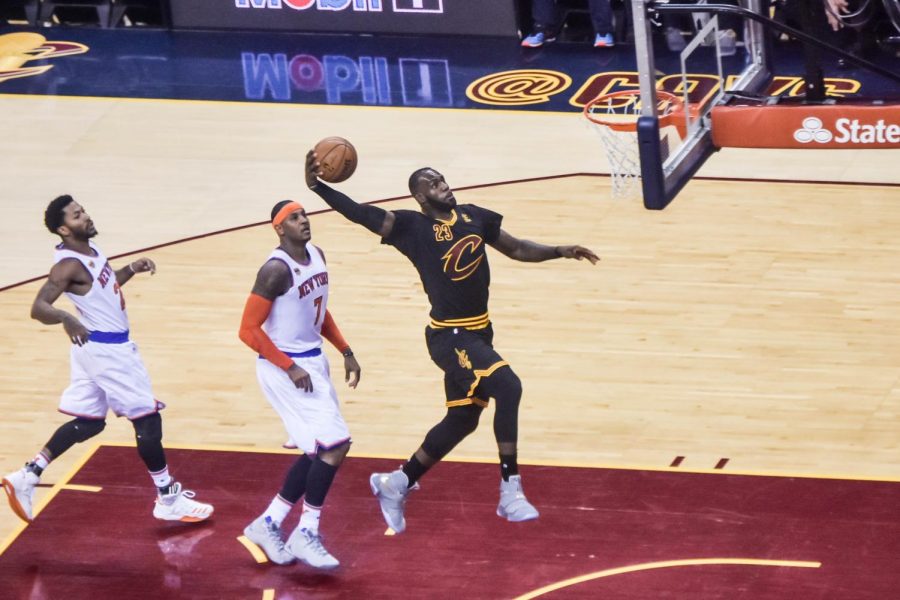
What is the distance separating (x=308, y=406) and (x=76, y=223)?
60.9 inches

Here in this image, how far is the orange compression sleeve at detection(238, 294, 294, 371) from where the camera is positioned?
27.7 ft

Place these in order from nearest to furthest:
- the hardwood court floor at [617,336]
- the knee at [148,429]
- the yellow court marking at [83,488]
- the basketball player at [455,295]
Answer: the basketball player at [455,295] < the knee at [148,429] < the yellow court marking at [83,488] < the hardwood court floor at [617,336]

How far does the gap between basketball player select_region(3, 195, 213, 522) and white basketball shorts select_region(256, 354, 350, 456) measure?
0.80 meters

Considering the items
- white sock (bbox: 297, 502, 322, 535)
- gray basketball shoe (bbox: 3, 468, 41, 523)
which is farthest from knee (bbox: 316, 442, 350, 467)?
gray basketball shoe (bbox: 3, 468, 41, 523)

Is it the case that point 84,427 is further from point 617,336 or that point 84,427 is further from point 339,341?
point 617,336

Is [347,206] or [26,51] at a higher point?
[347,206]

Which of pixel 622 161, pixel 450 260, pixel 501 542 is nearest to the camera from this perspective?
pixel 450 260

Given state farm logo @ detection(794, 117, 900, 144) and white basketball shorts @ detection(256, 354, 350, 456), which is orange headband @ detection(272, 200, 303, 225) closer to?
white basketball shorts @ detection(256, 354, 350, 456)

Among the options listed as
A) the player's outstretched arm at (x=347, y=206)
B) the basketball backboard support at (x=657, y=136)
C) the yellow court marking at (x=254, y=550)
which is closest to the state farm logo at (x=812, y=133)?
the basketball backboard support at (x=657, y=136)

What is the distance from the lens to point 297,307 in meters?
8.55

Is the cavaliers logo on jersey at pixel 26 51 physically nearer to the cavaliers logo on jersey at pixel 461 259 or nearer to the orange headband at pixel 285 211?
the orange headband at pixel 285 211

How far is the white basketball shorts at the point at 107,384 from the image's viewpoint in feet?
29.3

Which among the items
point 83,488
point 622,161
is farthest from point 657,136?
point 622,161

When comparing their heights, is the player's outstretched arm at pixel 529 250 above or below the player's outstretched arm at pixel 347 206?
below
